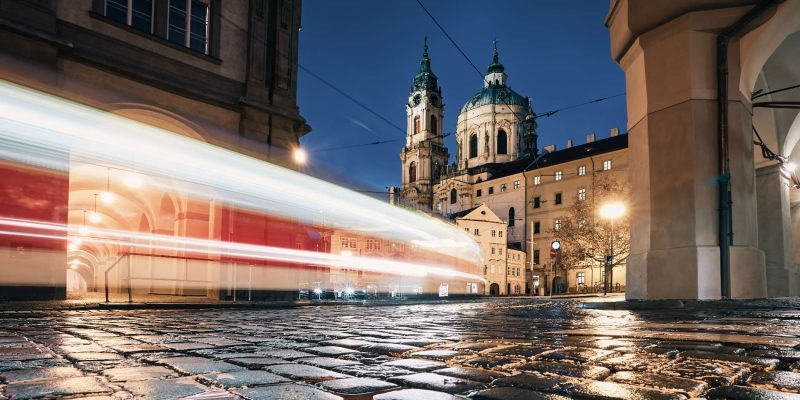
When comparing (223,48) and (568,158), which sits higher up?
(568,158)

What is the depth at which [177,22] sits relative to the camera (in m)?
18.6

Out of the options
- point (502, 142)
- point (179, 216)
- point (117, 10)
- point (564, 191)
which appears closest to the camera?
point (117, 10)

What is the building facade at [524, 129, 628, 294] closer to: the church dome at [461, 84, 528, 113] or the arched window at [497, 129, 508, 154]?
the arched window at [497, 129, 508, 154]

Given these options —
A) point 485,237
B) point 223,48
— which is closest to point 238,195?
point 223,48

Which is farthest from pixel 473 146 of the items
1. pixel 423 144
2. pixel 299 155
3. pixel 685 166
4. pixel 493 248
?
pixel 685 166

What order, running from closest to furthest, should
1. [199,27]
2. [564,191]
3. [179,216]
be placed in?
[199,27], [179,216], [564,191]

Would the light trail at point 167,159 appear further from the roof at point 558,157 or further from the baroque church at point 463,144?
the baroque church at point 463,144

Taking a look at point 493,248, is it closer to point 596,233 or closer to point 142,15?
point 596,233

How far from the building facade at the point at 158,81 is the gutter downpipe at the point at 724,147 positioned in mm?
14343

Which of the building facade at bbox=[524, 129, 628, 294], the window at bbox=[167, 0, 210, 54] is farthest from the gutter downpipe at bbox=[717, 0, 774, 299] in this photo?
the building facade at bbox=[524, 129, 628, 294]

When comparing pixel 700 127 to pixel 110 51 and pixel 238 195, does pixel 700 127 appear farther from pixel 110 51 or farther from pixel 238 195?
pixel 110 51

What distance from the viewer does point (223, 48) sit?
19609 mm

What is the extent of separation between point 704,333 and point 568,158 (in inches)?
2874

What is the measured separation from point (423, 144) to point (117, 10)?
8845 cm
